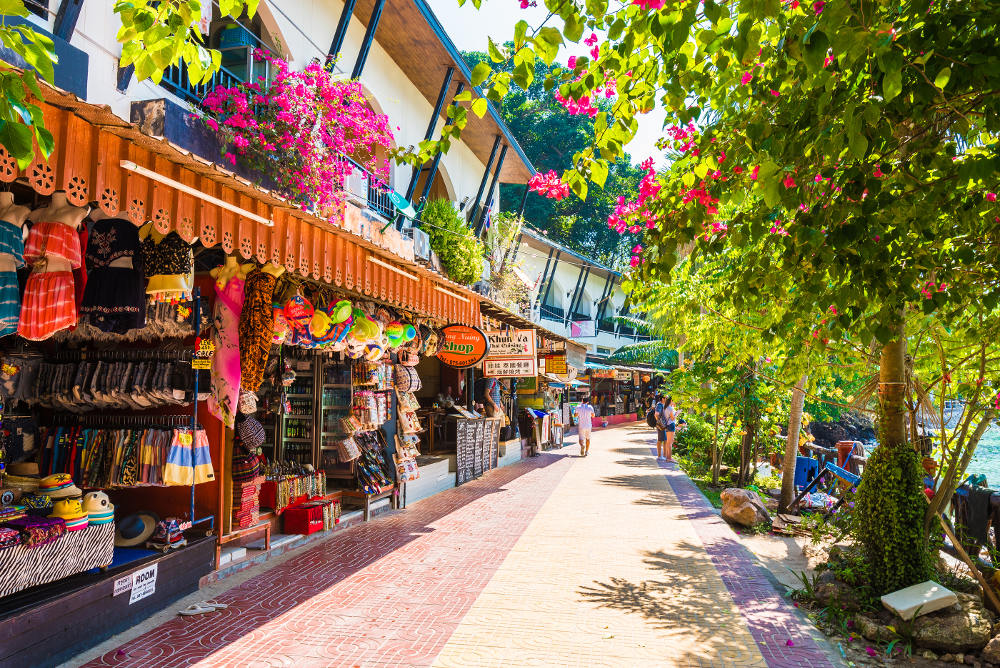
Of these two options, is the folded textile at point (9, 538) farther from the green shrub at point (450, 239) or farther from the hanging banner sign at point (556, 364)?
the hanging banner sign at point (556, 364)

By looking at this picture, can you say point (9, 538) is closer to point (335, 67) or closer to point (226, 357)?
point (226, 357)

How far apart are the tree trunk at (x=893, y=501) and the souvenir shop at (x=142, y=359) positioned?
5441mm

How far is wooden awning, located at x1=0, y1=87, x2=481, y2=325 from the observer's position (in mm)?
3467

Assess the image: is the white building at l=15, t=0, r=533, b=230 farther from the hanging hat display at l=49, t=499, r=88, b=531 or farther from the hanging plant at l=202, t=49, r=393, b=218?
the hanging hat display at l=49, t=499, r=88, b=531

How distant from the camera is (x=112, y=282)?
509 centimetres

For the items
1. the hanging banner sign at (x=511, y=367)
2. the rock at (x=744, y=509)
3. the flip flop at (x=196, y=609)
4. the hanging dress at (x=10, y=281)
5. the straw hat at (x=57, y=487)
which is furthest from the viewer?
the hanging banner sign at (x=511, y=367)

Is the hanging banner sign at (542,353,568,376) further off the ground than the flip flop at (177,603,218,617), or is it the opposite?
the hanging banner sign at (542,353,568,376)

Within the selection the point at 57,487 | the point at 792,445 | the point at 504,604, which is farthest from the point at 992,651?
the point at 57,487

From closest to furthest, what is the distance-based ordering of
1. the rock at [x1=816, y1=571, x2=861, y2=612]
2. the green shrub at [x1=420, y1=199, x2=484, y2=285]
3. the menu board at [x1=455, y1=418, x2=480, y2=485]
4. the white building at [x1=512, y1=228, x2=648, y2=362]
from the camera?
the rock at [x1=816, y1=571, x2=861, y2=612] → the menu board at [x1=455, y1=418, x2=480, y2=485] → the green shrub at [x1=420, y1=199, x2=484, y2=285] → the white building at [x1=512, y1=228, x2=648, y2=362]

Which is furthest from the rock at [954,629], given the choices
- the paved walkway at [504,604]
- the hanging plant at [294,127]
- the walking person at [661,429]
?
the walking person at [661,429]

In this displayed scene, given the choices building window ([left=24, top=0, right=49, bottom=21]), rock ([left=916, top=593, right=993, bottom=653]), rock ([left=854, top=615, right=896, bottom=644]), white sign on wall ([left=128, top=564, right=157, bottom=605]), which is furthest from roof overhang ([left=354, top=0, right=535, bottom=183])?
rock ([left=916, top=593, right=993, bottom=653])

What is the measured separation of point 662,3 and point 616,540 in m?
7.06

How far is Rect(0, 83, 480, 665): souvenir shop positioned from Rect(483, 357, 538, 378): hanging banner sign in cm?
545

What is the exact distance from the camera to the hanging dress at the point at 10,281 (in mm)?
4117
